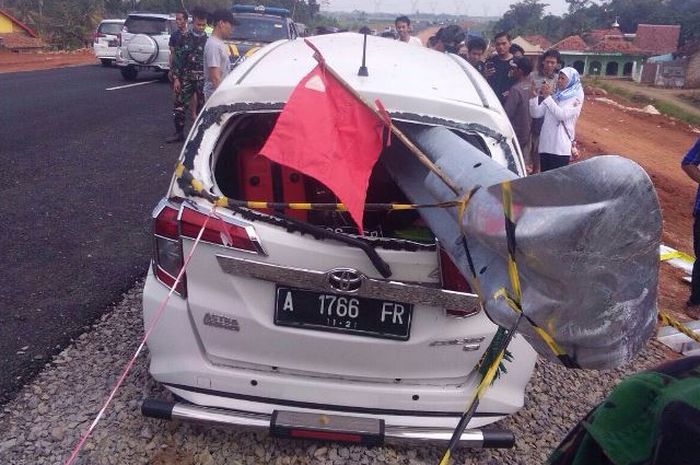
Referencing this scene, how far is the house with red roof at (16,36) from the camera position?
3011 centimetres

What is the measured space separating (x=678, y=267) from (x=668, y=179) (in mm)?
7442

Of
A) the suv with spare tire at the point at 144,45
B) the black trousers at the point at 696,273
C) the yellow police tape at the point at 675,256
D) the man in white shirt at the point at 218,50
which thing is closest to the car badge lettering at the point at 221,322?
the black trousers at the point at 696,273

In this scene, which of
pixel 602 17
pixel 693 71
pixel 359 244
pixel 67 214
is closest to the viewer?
pixel 359 244

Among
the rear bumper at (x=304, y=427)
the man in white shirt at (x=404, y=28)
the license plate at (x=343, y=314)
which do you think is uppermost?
the man in white shirt at (x=404, y=28)

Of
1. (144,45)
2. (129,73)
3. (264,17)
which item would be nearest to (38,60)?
(129,73)

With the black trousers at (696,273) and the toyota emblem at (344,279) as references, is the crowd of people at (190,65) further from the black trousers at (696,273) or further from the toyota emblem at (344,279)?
the toyota emblem at (344,279)

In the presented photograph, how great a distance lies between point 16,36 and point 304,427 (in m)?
35.6

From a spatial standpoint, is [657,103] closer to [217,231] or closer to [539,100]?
[539,100]

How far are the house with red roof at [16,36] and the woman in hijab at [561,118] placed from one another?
2927 cm

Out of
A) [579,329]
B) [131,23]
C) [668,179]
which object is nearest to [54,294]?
[579,329]

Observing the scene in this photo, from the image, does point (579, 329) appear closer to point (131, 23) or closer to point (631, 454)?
point (631, 454)

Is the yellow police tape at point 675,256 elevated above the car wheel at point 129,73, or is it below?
below

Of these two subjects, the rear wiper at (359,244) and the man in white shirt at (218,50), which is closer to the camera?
the rear wiper at (359,244)

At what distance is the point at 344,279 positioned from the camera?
7.92 ft
